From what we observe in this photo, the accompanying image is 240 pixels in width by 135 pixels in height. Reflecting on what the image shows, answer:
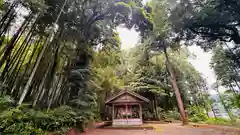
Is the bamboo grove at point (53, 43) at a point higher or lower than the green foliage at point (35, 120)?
higher

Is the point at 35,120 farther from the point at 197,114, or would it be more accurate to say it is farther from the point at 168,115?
the point at 168,115

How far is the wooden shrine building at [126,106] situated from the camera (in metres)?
11.3

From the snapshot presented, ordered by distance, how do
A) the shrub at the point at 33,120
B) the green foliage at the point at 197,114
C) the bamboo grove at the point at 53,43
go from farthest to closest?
the green foliage at the point at 197,114, the bamboo grove at the point at 53,43, the shrub at the point at 33,120

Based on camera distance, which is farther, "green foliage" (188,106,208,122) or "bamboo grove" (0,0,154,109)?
"green foliage" (188,106,208,122)

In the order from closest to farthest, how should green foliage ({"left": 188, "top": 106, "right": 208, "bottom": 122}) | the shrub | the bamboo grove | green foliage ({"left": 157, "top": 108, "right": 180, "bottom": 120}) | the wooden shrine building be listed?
the shrub → the bamboo grove → the wooden shrine building → green foliage ({"left": 188, "top": 106, "right": 208, "bottom": 122}) → green foliage ({"left": 157, "top": 108, "right": 180, "bottom": 120})

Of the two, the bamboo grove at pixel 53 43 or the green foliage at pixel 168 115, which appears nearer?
the bamboo grove at pixel 53 43

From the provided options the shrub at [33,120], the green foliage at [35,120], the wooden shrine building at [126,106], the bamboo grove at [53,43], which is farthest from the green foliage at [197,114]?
the shrub at [33,120]

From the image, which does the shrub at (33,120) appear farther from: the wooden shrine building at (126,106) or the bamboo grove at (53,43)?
the wooden shrine building at (126,106)

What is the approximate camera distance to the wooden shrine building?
37.1 ft

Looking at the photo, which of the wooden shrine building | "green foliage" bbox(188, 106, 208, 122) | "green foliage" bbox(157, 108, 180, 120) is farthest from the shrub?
"green foliage" bbox(157, 108, 180, 120)

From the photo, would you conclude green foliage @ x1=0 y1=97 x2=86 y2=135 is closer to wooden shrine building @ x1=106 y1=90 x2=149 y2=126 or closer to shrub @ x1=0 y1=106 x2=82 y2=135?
shrub @ x1=0 y1=106 x2=82 y2=135

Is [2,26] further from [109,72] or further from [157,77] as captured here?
[157,77]

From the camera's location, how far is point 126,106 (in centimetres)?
1177

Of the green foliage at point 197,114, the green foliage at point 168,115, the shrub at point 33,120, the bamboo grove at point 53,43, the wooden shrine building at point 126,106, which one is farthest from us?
the green foliage at point 168,115
